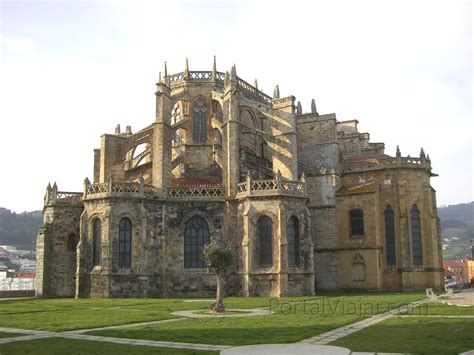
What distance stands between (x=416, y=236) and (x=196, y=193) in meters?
19.1

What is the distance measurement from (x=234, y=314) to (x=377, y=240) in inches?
945

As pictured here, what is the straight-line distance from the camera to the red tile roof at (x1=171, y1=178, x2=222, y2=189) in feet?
128

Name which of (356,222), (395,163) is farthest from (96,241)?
(395,163)

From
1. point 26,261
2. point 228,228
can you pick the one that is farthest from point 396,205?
point 26,261

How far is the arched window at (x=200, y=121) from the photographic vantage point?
156ft

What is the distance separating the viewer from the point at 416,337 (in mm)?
14742

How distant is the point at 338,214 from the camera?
4534cm

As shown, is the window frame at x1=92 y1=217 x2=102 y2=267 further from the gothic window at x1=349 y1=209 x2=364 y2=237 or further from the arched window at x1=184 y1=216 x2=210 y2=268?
the gothic window at x1=349 y1=209 x2=364 y2=237

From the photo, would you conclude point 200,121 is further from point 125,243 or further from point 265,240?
point 265,240

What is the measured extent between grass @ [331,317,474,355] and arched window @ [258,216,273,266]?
57.7 ft

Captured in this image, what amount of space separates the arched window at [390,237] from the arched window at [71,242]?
82.8 ft

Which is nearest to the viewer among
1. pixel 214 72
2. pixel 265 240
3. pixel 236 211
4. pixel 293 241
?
pixel 265 240

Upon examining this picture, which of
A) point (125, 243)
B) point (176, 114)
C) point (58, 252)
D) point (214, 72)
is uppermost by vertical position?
point (214, 72)

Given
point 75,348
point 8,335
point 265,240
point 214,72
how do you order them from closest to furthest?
point 75,348, point 8,335, point 265,240, point 214,72
